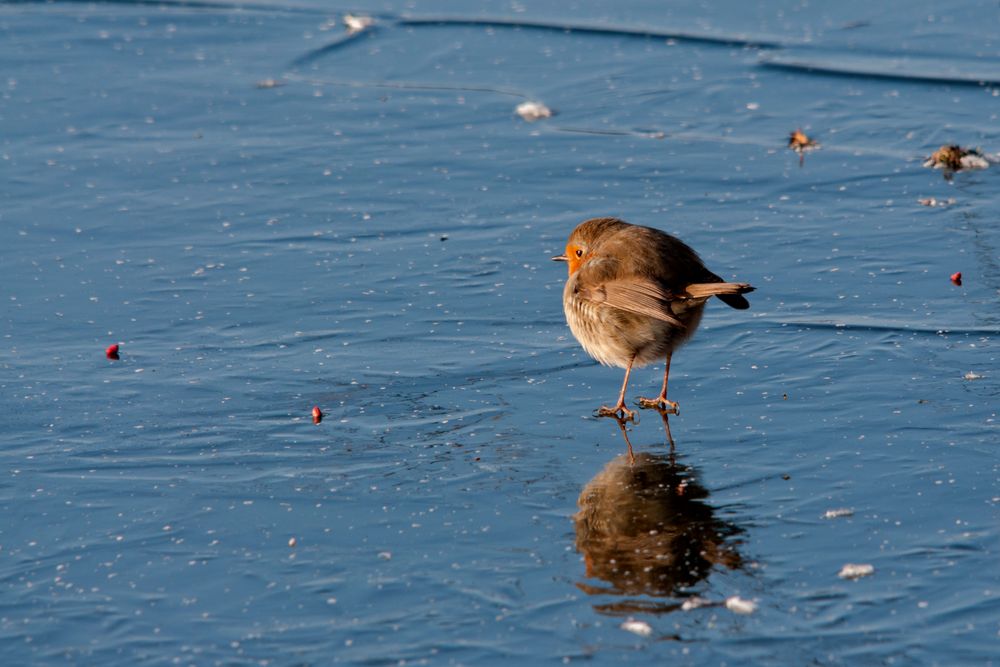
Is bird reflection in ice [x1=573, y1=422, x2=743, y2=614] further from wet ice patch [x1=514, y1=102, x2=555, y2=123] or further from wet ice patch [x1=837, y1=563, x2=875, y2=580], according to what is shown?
wet ice patch [x1=514, y1=102, x2=555, y2=123]

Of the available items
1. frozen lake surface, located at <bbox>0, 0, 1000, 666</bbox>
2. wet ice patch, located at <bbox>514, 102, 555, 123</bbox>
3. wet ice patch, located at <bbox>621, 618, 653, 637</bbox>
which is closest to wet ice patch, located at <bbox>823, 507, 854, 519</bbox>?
frozen lake surface, located at <bbox>0, 0, 1000, 666</bbox>

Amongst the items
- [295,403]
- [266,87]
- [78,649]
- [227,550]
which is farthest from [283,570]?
[266,87]

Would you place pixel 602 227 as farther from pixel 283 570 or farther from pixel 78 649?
pixel 78 649

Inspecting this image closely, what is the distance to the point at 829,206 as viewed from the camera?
966 centimetres

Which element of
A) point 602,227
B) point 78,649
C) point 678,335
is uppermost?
point 602,227

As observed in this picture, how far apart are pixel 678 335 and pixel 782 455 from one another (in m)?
0.96

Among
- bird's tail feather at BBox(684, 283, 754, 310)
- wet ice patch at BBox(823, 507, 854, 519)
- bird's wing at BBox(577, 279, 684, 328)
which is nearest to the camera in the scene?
wet ice patch at BBox(823, 507, 854, 519)

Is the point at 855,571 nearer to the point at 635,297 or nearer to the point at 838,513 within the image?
the point at 838,513

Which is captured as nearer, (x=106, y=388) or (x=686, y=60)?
(x=106, y=388)

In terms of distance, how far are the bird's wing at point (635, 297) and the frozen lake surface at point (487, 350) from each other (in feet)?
1.63

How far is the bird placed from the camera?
688 cm

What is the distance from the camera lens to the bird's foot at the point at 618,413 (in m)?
6.94

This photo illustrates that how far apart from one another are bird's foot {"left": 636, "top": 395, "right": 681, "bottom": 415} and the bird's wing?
1.30 ft

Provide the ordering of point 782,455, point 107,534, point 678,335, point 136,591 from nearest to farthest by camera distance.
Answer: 1. point 136,591
2. point 107,534
3. point 782,455
4. point 678,335
